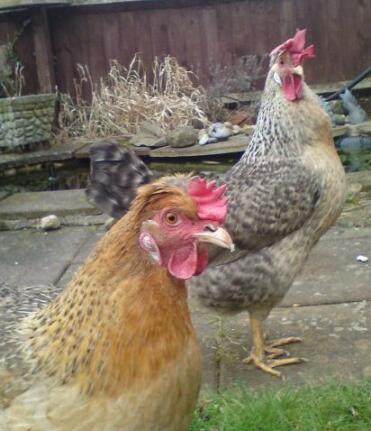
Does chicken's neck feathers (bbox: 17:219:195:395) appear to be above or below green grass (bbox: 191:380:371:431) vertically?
above

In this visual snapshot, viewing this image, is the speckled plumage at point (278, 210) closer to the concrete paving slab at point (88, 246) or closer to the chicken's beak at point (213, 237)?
the chicken's beak at point (213, 237)

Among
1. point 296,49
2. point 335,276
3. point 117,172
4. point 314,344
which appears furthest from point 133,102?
point 314,344

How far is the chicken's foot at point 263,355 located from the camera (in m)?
4.28

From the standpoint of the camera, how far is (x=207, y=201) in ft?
8.25

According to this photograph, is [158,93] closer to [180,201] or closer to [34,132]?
[34,132]

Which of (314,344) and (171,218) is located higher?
(171,218)

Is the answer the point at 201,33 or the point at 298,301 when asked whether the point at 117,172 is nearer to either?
the point at 298,301

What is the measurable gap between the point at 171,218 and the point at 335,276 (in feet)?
10.2

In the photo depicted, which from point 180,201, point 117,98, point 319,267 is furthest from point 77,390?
point 117,98

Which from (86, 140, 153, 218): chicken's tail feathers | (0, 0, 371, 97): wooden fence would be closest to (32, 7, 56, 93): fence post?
(0, 0, 371, 97): wooden fence

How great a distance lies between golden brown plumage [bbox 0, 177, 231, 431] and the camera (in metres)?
2.49

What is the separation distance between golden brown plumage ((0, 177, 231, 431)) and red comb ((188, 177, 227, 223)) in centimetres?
2

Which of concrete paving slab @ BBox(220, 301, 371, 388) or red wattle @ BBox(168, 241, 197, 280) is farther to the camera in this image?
concrete paving slab @ BBox(220, 301, 371, 388)

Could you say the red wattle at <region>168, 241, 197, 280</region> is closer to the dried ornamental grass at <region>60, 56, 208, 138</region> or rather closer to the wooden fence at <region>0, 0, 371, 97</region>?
the dried ornamental grass at <region>60, 56, 208, 138</region>
